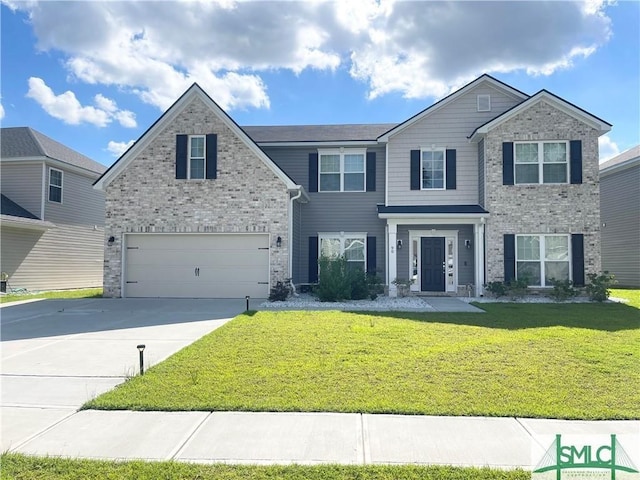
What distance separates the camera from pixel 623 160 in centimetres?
2000

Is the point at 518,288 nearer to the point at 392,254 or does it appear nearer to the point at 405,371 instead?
the point at 392,254

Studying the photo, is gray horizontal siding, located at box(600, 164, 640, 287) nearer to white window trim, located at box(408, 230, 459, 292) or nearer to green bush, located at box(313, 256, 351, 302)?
white window trim, located at box(408, 230, 459, 292)

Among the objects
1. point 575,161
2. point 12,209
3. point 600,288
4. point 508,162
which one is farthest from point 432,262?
point 12,209

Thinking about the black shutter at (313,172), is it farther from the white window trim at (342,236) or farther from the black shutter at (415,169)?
the black shutter at (415,169)

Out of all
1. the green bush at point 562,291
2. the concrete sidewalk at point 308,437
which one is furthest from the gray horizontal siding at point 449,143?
the concrete sidewalk at point 308,437

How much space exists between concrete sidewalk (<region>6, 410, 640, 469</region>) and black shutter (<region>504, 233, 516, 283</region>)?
11214mm

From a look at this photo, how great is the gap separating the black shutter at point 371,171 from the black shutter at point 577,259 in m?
7.37

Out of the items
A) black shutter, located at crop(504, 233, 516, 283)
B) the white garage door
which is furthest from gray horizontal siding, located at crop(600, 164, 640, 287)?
the white garage door

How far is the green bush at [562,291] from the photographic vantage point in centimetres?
1385

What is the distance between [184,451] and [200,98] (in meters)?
13.5

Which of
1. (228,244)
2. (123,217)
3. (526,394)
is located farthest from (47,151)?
(526,394)

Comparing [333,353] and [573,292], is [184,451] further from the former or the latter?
[573,292]

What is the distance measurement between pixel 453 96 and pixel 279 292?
32.6 feet

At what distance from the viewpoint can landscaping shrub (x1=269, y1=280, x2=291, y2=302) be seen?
14.0 m
